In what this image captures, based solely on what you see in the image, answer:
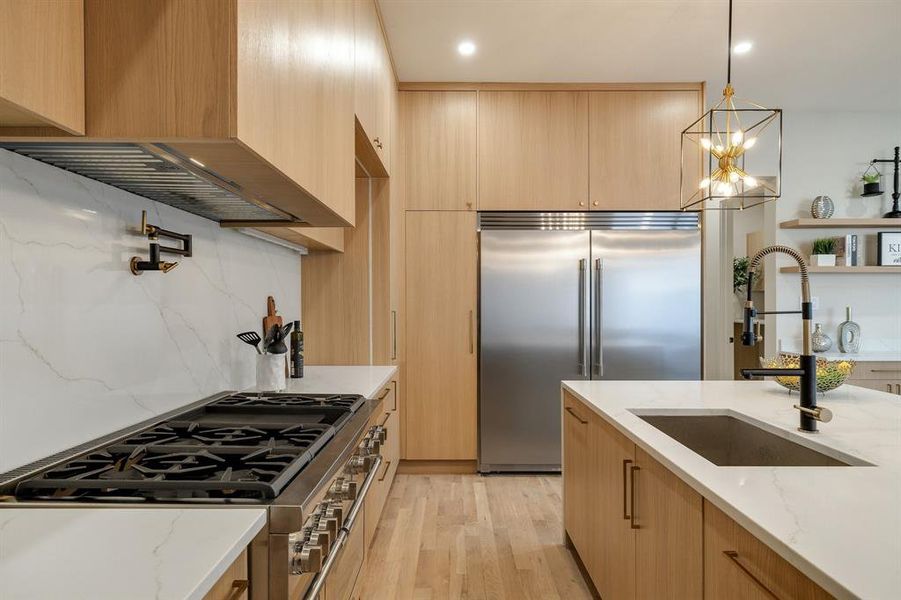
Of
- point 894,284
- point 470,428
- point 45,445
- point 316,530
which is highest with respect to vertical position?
point 894,284

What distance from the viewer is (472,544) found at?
2.69 meters

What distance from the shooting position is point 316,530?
1.13 metres

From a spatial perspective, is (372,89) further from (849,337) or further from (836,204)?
(849,337)

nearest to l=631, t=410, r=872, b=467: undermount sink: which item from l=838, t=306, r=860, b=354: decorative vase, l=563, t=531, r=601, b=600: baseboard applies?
l=563, t=531, r=601, b=600: baseboard

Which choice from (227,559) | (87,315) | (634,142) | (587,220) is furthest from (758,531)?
Result: (634,142)

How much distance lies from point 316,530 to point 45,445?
2.10 ft

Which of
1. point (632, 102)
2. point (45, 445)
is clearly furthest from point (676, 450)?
point (632, 102)

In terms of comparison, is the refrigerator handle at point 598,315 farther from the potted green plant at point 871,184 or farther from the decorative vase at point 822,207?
the potted green plant at point 871,184

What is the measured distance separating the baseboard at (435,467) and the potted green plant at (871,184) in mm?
3920

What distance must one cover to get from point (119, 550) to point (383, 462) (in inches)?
→ 80.3

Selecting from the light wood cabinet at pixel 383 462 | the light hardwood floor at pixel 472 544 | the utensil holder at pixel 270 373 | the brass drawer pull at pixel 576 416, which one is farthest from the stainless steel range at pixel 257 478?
the brass drawer pull at pixel 576 416

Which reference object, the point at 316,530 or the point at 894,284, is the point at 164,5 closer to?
the point at 316,530

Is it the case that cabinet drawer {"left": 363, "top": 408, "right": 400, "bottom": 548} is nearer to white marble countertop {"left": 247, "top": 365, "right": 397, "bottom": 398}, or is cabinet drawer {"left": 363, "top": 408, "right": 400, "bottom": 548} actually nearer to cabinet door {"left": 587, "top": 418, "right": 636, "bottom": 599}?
white marble countertop {"left": 247, "top": 365, "right": 397, "bottom": 398}

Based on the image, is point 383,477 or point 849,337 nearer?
point 383,477
